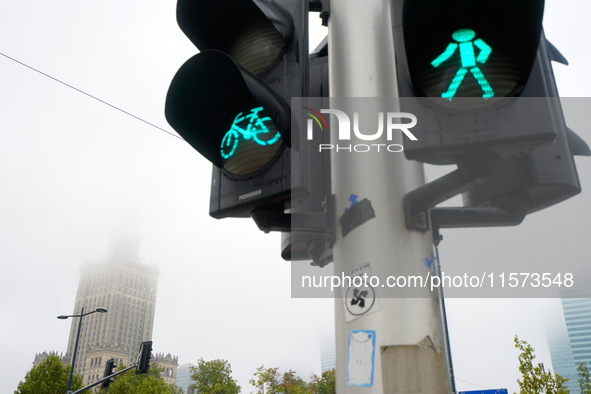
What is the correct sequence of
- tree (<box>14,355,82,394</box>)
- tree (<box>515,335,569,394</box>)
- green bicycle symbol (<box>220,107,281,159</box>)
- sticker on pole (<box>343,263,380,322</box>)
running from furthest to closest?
tree (<box>14,355,82,394</box>), tree (<box>515,335,569,394</box>), green bicycle symbol (<box>220,107,281,159</box>), sticker on pole (<box>343,263,380,322</box>)

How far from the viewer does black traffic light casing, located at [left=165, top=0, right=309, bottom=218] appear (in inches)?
A: 73.0

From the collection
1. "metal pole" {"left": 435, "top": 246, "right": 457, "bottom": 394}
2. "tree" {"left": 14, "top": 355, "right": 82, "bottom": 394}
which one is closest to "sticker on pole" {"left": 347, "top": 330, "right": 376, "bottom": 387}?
"metal pole" {"left": 435, "top": 246, "right": 457, "bottom": 394}

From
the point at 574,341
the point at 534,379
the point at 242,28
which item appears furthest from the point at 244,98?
the point at 574,341

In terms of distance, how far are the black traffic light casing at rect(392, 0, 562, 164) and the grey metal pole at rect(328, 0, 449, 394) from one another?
38 cm

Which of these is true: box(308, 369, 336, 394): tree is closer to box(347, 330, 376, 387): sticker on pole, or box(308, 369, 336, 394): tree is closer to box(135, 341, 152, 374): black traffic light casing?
box(135, 341, 152, 374): black traffic light casing

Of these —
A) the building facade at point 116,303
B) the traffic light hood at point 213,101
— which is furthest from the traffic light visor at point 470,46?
the building facade at point 116,303

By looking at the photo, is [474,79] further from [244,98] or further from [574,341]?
[574,341]

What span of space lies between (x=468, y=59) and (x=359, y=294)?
0.87 meters

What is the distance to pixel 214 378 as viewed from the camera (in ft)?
183

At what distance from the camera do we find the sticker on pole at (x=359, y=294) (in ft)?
5.24

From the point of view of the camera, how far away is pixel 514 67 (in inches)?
53.4

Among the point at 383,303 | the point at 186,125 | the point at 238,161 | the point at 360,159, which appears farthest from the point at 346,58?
the point at 383,303

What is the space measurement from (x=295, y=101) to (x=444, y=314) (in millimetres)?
1048

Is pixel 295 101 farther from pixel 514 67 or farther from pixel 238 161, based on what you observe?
pixel 514 67
